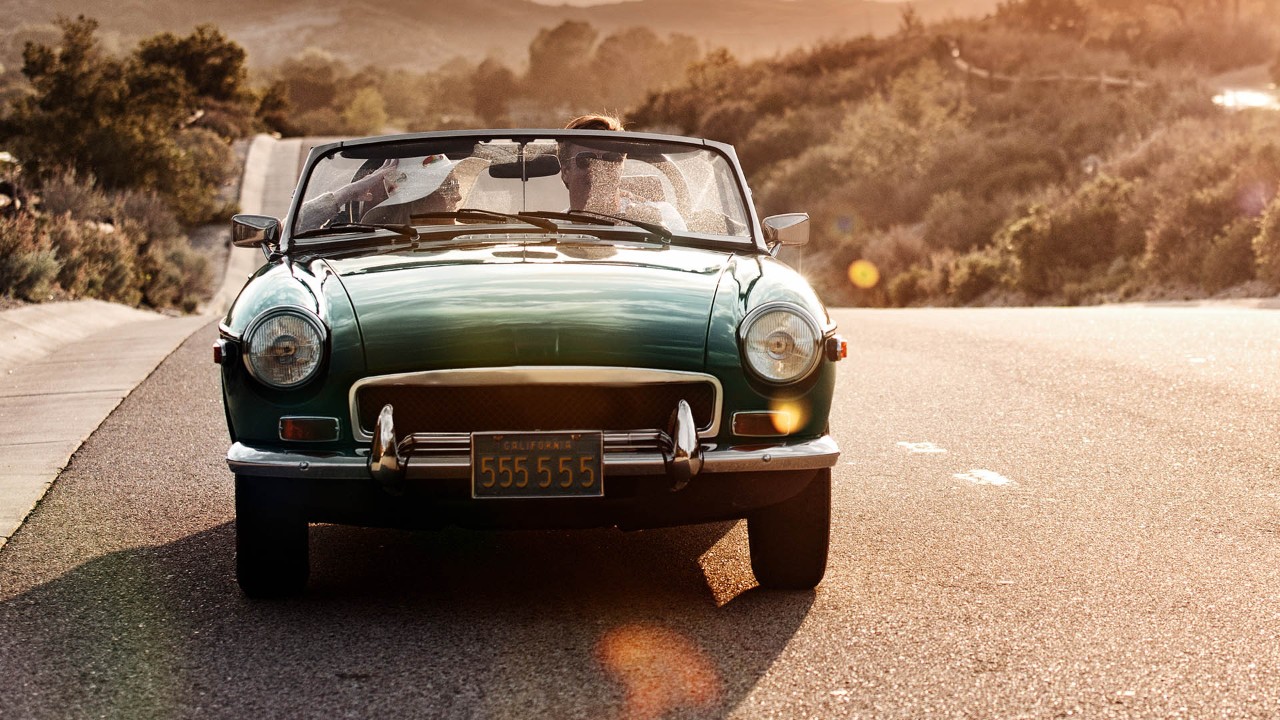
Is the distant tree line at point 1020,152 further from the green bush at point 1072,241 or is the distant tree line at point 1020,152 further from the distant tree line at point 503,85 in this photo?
the distant tree line at point 503,85

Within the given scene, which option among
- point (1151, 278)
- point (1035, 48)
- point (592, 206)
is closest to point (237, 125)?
point (1035, 48)

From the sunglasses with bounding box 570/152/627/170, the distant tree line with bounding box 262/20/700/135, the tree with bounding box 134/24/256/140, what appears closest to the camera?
the sunglasses with bounding box 570/152/627/170

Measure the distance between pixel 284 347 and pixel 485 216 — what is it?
1380 millimetres

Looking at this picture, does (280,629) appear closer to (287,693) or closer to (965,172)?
(287,693)

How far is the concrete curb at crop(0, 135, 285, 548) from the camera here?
674 cm

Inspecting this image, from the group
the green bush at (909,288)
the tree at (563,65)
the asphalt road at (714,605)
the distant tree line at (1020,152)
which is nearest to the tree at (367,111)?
the distant tree line at (1020,152)

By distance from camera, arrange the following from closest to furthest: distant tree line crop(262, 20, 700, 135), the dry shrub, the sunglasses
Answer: the sunglasses → the dry shrub → distant tree line crop(262, 20, 700, 135)

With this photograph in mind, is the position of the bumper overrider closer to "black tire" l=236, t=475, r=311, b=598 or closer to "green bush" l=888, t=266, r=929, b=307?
"black tire" l=236, t=475, r=311, b=598

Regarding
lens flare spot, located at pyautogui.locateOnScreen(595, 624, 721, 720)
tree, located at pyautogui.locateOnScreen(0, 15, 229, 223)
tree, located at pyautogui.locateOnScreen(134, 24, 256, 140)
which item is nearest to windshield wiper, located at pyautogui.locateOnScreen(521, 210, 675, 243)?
lens flare spot, located at pyautogui.locateOnScreen(595, 624, 721, 720)

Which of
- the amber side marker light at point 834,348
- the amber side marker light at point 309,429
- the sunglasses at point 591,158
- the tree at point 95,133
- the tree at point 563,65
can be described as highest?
the tree at point 563,65

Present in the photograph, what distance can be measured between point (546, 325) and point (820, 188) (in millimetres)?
41163

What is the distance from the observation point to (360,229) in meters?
5.33

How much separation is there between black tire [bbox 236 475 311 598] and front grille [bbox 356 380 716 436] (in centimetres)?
37

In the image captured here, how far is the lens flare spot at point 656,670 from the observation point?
3479 mm
